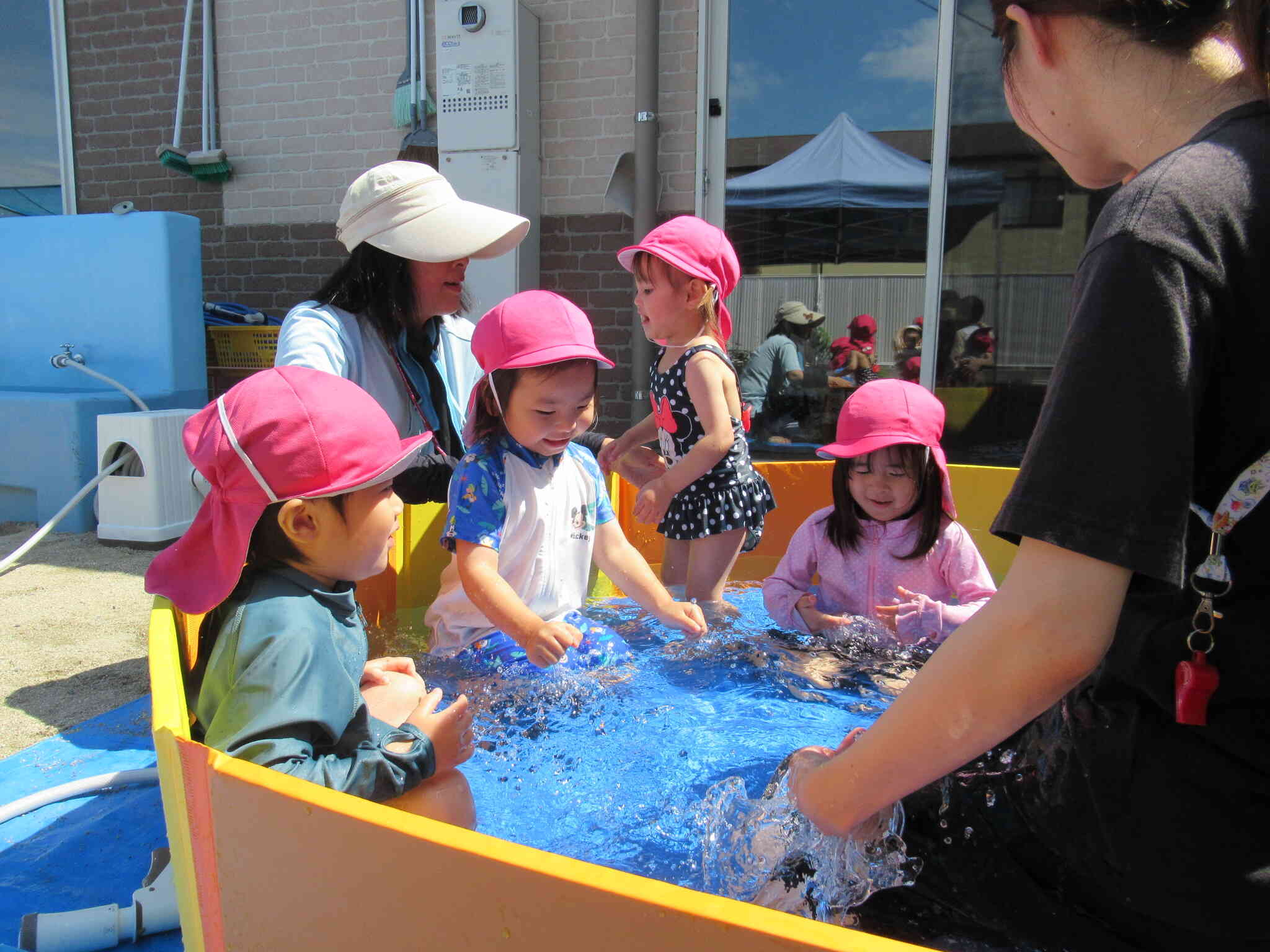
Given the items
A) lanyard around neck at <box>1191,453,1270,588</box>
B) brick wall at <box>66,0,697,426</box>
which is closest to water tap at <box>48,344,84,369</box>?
brick wall at <box>66,0,697,426</box>

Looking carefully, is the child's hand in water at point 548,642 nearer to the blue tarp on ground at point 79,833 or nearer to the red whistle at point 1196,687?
the blue tarp on ground at point 79,833

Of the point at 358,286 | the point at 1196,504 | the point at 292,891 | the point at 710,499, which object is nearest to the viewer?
the point at 1196,504

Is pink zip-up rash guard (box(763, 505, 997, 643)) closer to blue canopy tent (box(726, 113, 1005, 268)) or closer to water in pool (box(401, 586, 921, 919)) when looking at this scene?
water in pool (box(401, 586, 921, 919))

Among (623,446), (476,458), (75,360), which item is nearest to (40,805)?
(476,458)

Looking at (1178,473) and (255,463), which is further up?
(1178,473)

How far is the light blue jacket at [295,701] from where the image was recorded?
137cm

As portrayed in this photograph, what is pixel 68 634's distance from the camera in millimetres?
3340

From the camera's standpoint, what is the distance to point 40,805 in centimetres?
211

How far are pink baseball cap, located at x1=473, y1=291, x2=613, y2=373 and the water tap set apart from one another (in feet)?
13.6

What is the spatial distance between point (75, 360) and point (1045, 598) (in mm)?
5991

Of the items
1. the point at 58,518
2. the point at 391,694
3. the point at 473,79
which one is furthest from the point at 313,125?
the point at 391,694

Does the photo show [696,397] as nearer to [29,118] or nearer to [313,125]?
[313,125]

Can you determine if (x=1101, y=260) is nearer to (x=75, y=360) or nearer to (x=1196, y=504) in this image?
(x=1196, y=504)

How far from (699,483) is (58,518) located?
3.04 m
